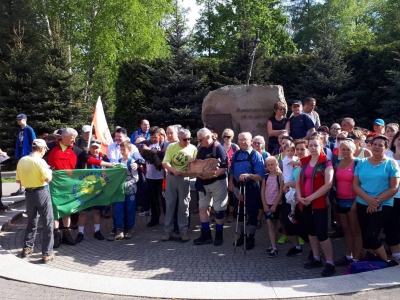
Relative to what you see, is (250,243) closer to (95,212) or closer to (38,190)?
(95,212)

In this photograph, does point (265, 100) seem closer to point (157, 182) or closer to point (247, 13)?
point (157, 182)

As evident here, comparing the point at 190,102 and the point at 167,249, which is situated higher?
the point at 190,102

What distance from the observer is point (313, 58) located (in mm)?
18234

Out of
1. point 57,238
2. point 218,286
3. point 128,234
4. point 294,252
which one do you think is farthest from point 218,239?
point 57,238

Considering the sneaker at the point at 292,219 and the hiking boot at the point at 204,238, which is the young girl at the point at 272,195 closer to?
the sneaker at the point at 292,219

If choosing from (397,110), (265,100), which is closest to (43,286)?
(265,100)

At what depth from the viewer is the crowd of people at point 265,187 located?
554cm

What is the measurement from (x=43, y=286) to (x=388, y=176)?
4600 mm

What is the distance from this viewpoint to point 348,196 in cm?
580

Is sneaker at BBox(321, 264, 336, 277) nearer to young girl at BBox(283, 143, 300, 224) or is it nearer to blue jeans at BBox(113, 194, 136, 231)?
young girl at BBox(283, 143, 300, 224)

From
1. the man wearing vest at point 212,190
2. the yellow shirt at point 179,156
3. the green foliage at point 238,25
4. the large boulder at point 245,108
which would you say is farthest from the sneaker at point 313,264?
the green foliage at point 238,25

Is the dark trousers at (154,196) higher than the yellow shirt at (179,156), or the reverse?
the yellow shirt at (179,156)

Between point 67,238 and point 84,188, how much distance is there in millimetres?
930

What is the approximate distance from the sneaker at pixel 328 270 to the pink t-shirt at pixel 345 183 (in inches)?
38.8
